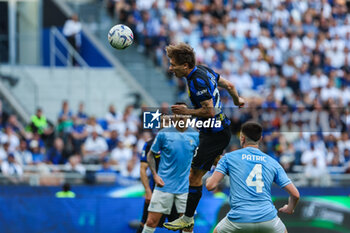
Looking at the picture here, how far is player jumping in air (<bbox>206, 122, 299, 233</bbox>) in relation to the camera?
311 inches

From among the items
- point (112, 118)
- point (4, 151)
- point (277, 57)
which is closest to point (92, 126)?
point (112, 118)

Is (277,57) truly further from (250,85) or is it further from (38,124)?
(38,124)

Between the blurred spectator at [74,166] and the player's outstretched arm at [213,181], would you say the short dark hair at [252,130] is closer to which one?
the player's outstretched arm at [213,181]

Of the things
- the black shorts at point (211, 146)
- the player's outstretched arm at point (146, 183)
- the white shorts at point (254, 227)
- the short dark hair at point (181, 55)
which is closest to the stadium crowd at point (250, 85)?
the player's outstretched arm at point (146, 183)

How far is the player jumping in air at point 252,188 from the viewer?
790 centimetres

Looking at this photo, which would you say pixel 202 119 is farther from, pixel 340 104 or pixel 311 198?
pixel 340 104

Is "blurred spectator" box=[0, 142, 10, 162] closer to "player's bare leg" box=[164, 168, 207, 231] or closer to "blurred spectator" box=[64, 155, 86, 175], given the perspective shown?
"blurred spectator" box=[64, 155, 86, 175]

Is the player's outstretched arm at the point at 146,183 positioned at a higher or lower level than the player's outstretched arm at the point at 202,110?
lower

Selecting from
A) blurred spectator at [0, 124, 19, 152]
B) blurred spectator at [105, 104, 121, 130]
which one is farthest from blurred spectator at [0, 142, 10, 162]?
blurred spectator at [105, 104, 121, 130]

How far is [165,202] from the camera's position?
10000mm

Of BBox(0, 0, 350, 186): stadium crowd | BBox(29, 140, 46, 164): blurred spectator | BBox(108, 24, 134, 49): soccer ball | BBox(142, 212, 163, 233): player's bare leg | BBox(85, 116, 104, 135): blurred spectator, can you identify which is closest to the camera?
BBox(108, 24, 134, 49): soccer ball

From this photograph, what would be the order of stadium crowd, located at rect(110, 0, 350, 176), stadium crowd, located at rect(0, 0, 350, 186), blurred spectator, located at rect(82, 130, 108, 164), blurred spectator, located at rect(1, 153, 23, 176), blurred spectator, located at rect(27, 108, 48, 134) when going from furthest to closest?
1. stadium crowd, located at rect(110, 0, 350, 176)
2. blurred spectator, located at rect(27, 108, 48, 134)
3. stadium crowd, located at rect(0, 0, 350, 186)
4. blurred spectator, located at rect(82, 130, 108, 164)
5. blurred spectator, located at rect(1, 153, 23, 176)

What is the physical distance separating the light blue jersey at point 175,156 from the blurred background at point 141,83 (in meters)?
5.07

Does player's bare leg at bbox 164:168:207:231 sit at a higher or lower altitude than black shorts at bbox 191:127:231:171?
lower
